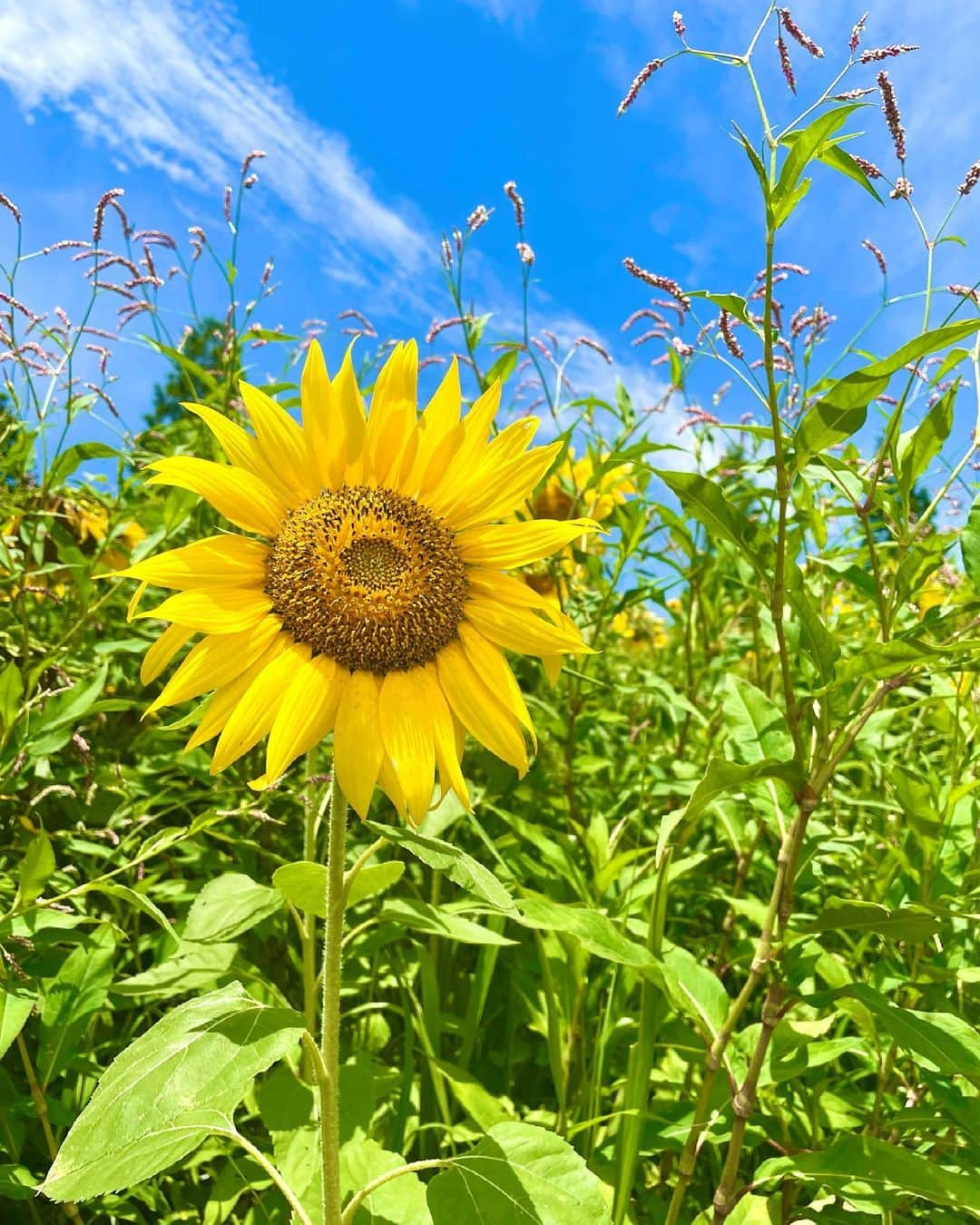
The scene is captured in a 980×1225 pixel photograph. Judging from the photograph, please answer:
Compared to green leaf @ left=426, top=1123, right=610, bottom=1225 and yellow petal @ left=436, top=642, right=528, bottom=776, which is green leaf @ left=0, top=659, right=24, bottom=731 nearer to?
yellow petal @ left=436, top=642, right=528, bottom=776

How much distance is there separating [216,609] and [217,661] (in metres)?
0.07

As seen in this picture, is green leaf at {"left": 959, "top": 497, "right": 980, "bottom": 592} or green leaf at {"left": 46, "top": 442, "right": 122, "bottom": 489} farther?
green leaf at {"left": 46, "top": 442, "right": 122, "bottom": 489}

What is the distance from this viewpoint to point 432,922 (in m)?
1.37

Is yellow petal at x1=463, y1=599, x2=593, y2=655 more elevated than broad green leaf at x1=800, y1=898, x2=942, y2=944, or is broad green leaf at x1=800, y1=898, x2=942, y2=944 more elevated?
yellow petal at x1=463, y1=599, x2=593, y2=655

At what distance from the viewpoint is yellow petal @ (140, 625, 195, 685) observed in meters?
1.21

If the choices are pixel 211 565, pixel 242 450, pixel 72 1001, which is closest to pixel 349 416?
pixel 242 450

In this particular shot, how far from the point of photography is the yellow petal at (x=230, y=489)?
4.00 feet

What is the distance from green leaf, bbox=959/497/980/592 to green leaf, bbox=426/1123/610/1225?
848 millimetres

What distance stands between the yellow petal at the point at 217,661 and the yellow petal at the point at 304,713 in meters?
0.08

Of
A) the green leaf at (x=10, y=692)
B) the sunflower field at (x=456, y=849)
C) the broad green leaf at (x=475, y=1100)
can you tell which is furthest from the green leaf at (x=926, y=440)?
the green leaf at (x=10, y=692)

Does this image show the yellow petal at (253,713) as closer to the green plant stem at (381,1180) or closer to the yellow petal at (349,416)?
the yellow petal at (349,416)

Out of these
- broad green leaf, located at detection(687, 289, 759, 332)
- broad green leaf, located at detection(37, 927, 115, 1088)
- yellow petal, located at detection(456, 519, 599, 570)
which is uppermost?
broad green leaf, located at detection(687, 289, 759, 332)

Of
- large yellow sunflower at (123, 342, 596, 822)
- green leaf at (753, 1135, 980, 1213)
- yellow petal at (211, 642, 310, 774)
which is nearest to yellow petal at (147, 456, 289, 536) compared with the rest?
large yellow sunflower at (123, 342, 596, 822)

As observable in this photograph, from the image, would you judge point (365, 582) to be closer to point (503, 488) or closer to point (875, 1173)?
point (503, 488)
